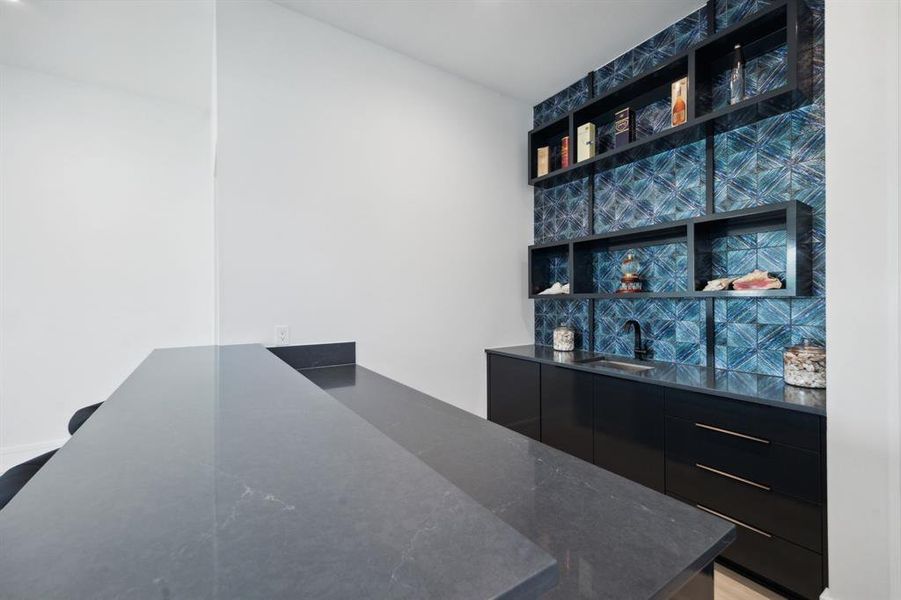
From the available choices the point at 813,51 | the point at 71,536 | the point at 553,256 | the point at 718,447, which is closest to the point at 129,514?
the point at 71,536

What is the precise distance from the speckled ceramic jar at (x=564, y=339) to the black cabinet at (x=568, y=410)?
404 mm

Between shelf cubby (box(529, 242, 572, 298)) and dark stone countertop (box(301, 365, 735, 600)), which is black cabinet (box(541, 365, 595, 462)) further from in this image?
dark stone countertop (box(301, 365, 735, 600))

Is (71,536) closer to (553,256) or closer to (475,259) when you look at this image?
(475,259)

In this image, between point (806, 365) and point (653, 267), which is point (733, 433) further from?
point (653, 267)

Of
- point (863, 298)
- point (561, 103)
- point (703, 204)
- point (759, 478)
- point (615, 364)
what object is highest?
point (561, 103)

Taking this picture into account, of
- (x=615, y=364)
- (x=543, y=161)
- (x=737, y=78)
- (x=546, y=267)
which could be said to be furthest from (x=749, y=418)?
(x=543, y=161)

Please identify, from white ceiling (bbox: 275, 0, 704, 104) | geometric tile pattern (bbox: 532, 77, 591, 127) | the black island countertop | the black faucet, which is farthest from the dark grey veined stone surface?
geometric tile pattern (bbox: 532, 77, 591, 127)

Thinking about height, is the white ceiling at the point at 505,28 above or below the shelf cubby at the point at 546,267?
above

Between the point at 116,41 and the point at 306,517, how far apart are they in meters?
3.32

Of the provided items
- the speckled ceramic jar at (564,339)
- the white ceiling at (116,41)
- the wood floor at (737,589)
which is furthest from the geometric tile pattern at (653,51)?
the wood floor at (737,589)

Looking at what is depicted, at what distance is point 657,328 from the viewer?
2.48 meters

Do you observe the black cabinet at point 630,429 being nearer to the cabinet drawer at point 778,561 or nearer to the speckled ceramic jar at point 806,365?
the cabinet drawer at point 778,561

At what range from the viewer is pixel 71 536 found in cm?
36

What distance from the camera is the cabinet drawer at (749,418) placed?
1448 millimetres
